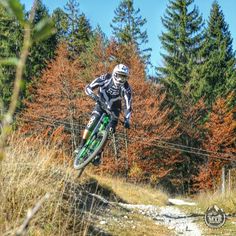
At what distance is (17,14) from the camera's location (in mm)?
535

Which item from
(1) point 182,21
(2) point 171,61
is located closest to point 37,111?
(2) point 171,61

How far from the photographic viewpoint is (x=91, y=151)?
7258mm

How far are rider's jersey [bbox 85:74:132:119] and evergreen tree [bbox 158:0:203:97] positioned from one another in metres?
23.4

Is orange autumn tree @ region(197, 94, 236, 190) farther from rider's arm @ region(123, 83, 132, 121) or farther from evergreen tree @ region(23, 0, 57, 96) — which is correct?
rider's arm @ region(123, 83, 132, 121)

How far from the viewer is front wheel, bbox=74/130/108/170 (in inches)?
272

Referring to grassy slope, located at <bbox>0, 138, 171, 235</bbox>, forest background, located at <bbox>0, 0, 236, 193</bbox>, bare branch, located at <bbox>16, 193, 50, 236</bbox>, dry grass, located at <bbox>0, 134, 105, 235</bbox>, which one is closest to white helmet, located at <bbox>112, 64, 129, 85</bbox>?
grassy slope, located at <bbox>0, 138, 171, 235</bbox>

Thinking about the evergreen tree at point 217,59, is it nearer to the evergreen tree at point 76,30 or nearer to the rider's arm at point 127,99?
the evergreen tree at point 76,30

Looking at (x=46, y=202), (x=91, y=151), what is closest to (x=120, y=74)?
(x=91, y=151)

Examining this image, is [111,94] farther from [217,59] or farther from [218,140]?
[217,59]

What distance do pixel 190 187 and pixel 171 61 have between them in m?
8.85

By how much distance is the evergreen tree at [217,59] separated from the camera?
1217 inches

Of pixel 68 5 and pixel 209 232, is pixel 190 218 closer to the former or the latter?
pixel 209 232

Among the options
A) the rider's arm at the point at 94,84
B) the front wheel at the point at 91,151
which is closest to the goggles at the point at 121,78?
the rider's arm at the point at 94,84

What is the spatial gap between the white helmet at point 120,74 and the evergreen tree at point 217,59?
23.4 m
